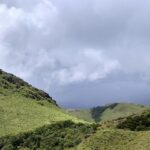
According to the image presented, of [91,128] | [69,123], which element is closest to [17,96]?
[69,123]

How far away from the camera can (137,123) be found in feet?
353

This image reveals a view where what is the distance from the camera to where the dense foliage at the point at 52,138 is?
4309 inches

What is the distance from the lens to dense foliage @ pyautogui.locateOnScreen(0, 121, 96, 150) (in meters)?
109

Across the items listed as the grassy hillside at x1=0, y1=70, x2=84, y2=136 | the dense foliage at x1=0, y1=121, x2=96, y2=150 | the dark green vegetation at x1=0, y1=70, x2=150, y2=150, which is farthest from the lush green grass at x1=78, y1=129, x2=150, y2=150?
the grassy hillside at x1=0, y1=70, x2=84, y2=136

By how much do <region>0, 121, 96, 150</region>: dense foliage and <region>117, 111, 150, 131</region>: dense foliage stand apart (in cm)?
659

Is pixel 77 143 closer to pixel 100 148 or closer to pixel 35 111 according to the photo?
pixel 100 148

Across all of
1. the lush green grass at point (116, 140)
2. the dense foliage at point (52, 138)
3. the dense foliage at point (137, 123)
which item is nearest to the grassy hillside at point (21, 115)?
the dense foliage at point (52, 138)

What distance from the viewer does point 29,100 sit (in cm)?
19625

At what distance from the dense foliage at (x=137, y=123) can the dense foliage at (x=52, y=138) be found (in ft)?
21.6

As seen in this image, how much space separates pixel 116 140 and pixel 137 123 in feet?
50.1

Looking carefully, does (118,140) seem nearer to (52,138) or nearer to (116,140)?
(116,140)

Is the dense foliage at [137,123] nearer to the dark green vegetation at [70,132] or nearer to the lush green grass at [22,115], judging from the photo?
the dark green vegetation at [70,132]

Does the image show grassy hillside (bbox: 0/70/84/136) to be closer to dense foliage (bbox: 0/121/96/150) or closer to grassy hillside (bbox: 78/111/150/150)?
dense foliage (bbox: 0/121/96/150)

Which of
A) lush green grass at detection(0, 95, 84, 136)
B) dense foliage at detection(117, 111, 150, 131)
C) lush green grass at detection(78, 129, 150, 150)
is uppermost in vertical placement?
lush green grass at detection(0, 95, 84, 136)
